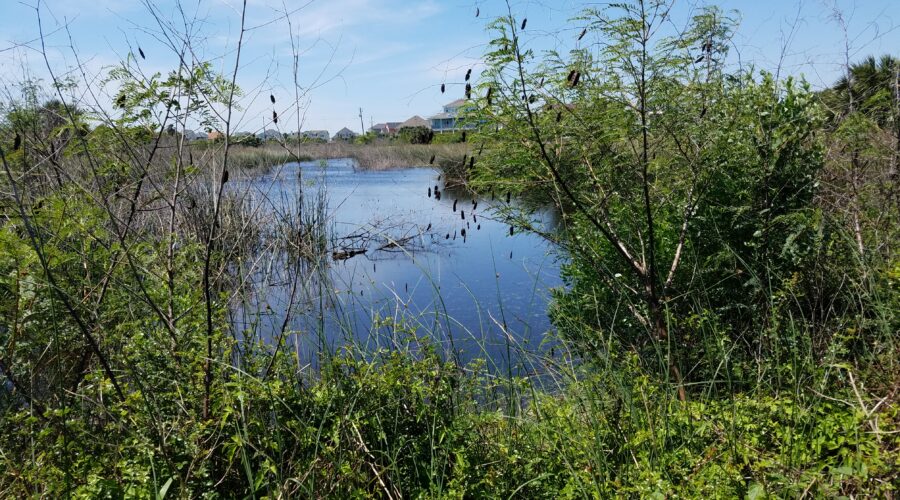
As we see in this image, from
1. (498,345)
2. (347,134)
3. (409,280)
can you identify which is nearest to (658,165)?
(498,345)

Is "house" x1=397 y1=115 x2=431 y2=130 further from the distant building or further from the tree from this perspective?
the distant building

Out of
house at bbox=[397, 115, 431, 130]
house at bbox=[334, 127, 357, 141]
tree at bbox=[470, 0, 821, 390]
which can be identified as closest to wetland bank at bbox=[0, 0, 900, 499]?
tree at bbox=[470, 0, 821, 390]

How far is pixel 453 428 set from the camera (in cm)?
231

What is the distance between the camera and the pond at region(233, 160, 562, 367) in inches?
126

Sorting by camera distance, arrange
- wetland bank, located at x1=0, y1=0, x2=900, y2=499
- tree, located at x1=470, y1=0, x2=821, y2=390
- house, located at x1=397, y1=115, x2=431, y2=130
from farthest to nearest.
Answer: house, located at x1=397, y1=115, x2=431, y2=130 → tree, located at x1=470, y1=0, x2=821, y2=390 → wetland bank, located at x1=0, y1=0, x2=900, y2=499

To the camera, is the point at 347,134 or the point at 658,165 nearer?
the point at 658,165

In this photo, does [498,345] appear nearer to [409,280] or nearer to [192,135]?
[192,135]

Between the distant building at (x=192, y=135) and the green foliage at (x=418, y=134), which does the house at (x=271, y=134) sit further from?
the green foliage at (x=418, y=134)

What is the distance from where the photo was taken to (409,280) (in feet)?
24.5

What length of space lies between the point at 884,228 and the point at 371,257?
258 inches

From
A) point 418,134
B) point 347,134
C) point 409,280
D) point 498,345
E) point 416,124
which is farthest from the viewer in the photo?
point 416,124

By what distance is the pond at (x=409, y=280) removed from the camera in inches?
126

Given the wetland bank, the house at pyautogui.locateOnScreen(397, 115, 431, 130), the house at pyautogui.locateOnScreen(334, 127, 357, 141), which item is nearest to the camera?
the wetland bank

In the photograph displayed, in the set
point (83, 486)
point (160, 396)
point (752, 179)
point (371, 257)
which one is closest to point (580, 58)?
point (752, 179)
